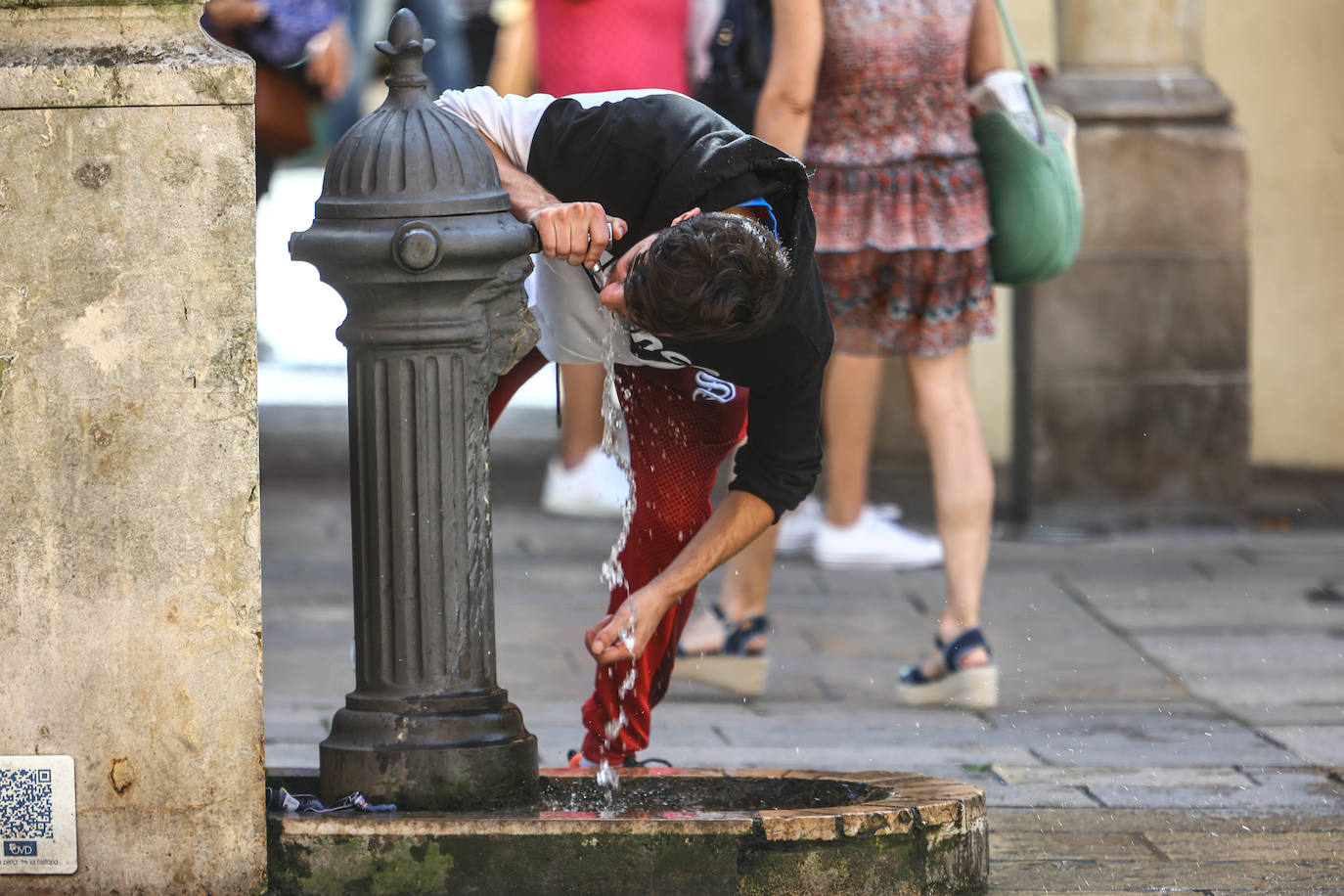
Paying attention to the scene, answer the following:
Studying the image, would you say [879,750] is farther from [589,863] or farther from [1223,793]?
[589,863]

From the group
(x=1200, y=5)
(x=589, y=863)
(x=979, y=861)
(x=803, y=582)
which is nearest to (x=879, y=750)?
(x=979, y=861)

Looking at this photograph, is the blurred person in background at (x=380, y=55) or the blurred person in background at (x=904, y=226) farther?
the blurred person in background at (x=380, y=55)

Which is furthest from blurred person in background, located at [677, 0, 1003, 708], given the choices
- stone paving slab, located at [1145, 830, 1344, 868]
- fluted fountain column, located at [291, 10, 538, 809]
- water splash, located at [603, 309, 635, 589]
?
fluted fountain column, located at [291, 10, 538, 809]

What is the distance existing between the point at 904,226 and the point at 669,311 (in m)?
1.96

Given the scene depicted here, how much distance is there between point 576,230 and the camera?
3.09 meters

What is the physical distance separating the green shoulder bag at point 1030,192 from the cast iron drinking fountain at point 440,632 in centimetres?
190

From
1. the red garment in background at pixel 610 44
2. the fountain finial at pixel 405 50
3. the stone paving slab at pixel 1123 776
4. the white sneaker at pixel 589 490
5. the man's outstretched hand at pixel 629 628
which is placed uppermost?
the red garment in background at pixel 610 44

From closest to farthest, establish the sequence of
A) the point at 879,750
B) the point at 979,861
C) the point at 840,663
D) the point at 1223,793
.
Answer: the point at 979,861 → the point at 1223,793 → the point at 879,750 → the point at 840,663

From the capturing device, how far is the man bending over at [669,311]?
2.98 meters

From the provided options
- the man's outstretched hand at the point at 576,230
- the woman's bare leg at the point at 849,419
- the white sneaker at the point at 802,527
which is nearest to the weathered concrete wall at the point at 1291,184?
the white sneaker at the point at 802,527

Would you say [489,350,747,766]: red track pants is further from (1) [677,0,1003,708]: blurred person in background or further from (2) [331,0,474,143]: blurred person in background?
(2) [331,0,474,143]: blurred person in background

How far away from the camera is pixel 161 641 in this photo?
9.51 ft

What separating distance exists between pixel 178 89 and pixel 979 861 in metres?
1.67

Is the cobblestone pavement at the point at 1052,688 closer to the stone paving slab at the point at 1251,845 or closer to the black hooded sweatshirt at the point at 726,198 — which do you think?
the stone paving slab at the point at 1251,845
